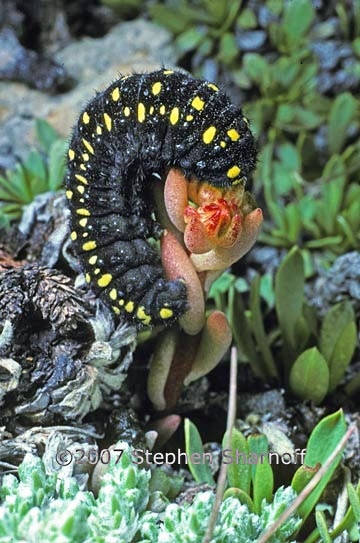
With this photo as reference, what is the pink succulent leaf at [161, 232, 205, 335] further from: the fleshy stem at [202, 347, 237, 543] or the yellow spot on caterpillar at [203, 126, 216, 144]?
the fleshy stem at [202, 347, 237, 543]

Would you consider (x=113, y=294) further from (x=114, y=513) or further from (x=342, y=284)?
(x=342, y=284)

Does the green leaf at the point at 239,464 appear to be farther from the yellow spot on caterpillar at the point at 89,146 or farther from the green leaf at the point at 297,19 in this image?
the green leaf at the point at 297,19

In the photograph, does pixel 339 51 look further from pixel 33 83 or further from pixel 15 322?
pixel 15 322

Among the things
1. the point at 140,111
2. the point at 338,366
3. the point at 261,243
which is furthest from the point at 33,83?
the point at 338,366

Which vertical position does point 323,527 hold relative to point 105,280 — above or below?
below

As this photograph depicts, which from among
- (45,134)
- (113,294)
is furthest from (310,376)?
(45,134)

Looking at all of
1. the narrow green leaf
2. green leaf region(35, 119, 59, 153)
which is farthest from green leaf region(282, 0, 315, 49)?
the narrow green leaf

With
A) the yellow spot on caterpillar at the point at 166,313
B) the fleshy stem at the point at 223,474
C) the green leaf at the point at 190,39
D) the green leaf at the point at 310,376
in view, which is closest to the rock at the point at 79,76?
the green leaf at the point at 190,39
